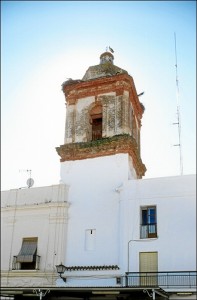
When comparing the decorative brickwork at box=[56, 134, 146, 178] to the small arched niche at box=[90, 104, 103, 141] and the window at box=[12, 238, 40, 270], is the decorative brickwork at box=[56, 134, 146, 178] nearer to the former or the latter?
the small arched niche at box=[90, 104, 103, 141]

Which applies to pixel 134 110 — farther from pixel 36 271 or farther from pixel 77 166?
pixel 36 271

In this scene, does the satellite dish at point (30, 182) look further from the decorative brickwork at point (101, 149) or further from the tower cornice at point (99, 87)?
the tower cornice at point (99, 87)

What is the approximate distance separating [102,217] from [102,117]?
601 centimetres

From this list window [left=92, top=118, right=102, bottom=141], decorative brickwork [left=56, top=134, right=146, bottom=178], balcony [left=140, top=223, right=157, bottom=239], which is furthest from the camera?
window [left=92, top=118, right=102, bottom=141]

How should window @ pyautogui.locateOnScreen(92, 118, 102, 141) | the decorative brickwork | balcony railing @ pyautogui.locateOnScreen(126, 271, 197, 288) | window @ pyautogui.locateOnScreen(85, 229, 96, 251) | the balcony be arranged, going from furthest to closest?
1. window @ pyautogui.locateOnScreen(92, 118, 102, 141)
2. the decorative brickwork
3. window @ pyautogui.locateOnScreen(85, 229, 96, 251)
4. the balcony
5. balcony railing @ pyautogui.locateOnScreen(126, 271, 197, 288)

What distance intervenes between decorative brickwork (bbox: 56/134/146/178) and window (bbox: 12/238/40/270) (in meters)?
5.03

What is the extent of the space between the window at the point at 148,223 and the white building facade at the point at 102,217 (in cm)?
5

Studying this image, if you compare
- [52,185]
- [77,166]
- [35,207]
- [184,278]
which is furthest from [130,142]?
[184,278]

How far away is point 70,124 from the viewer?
2338cm

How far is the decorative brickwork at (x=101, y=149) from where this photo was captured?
2112 centimetres

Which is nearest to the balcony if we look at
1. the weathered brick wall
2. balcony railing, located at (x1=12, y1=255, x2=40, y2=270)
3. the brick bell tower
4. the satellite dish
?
the brick bell tower

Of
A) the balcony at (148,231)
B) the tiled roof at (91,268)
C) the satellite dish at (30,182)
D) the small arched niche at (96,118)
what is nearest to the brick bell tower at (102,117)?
the small arched niche at (96,118)

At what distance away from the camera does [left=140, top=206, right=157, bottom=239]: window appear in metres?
18.7

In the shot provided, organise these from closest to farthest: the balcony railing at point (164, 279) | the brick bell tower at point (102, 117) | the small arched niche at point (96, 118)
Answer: the balcony railing at point (164, 279)
the brick bell tower at point (102, 117)
the small arched niche at point (96, 118)
